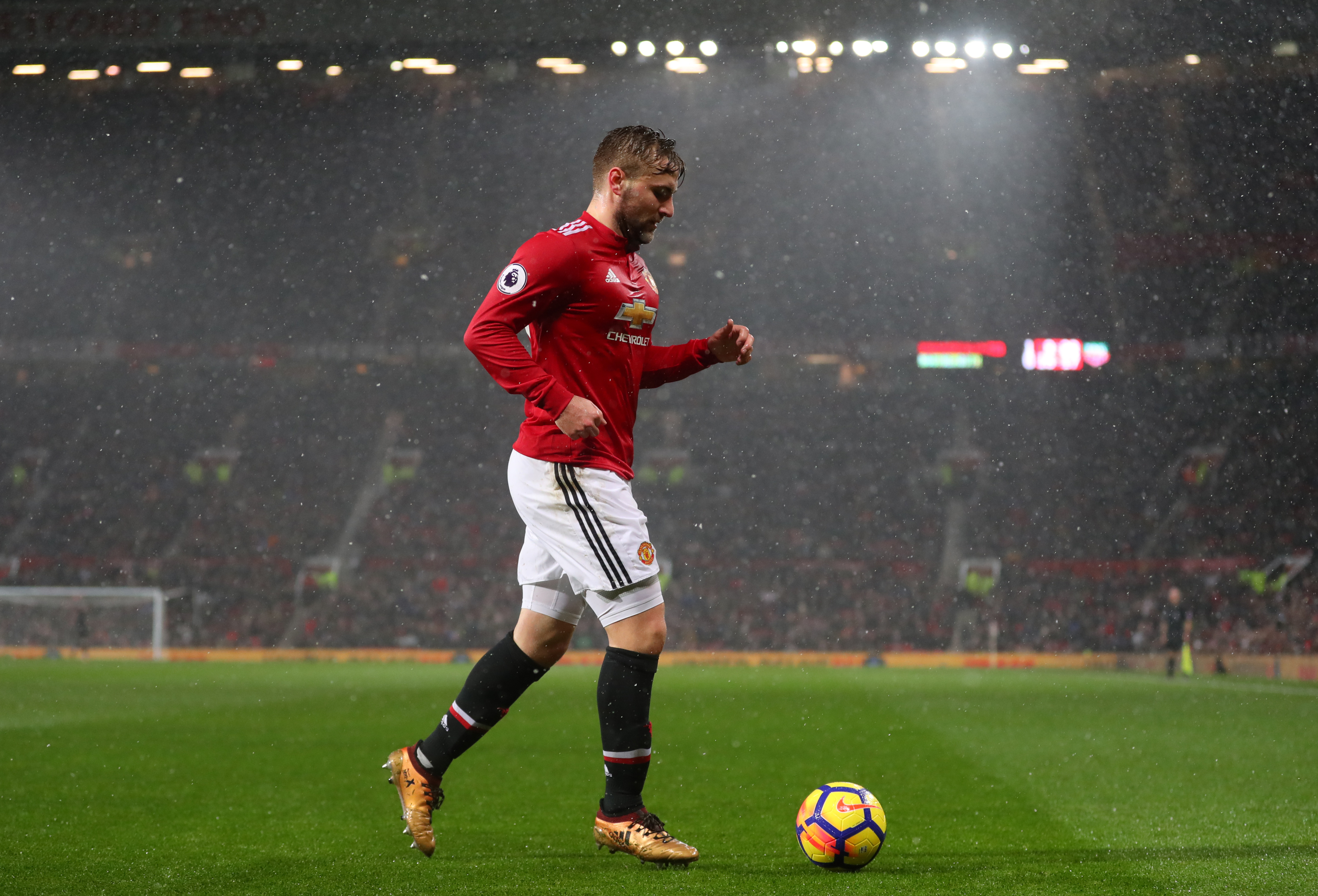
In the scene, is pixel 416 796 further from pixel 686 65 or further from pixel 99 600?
pixel 99 600

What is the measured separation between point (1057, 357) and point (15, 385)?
27.4m

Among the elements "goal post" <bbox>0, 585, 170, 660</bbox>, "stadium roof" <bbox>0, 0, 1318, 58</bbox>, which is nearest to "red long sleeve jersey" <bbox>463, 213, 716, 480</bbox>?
"stadium roof" <bbox>0, 0, 1318, 58</bbox>

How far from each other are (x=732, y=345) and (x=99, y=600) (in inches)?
915

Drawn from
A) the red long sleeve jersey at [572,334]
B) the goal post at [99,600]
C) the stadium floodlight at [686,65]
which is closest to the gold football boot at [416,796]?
the red long sleeve jersey at [572,334]

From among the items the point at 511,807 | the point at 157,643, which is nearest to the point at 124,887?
the point at 511,807

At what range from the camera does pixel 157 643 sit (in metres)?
24.3

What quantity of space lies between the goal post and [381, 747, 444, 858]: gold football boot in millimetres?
22222

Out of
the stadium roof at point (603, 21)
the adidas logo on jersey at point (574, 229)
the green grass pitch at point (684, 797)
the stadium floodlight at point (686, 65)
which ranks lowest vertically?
the green grass pitch at point (684, 797)

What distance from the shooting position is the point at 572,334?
3.50 meters

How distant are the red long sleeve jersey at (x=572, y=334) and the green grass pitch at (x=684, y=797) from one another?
122 cm

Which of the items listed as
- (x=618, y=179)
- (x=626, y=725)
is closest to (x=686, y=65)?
(x=618, y=179)

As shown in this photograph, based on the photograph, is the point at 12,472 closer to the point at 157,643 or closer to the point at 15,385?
the point at 15,385

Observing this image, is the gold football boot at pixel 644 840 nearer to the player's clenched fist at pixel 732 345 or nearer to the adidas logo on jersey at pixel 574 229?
the player's clenched fist at pixel 732 345

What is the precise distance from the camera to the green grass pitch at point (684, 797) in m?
3.25
